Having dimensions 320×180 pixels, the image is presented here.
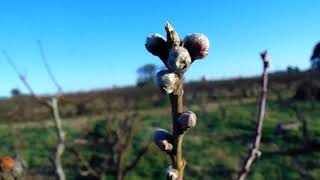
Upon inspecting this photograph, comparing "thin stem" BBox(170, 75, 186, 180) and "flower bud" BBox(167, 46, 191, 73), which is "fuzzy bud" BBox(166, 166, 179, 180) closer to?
"thin stem" BBox(170, 75, 186, 180)

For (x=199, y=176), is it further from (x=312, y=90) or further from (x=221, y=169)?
(x=312, y=90)

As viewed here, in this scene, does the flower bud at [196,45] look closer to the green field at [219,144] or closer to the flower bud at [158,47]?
the flower bud at [158,47]

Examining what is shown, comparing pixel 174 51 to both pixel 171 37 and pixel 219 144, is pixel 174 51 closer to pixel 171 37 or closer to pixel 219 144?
pixel 171 37

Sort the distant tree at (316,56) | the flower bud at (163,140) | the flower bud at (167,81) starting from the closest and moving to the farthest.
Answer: the flower bud at (167,81), the flower bud at (163,140), the distant tree at (316,56)

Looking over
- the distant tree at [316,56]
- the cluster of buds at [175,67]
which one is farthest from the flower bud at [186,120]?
the distant tree at [316,56]

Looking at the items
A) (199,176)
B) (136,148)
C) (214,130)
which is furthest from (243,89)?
(199,176)
